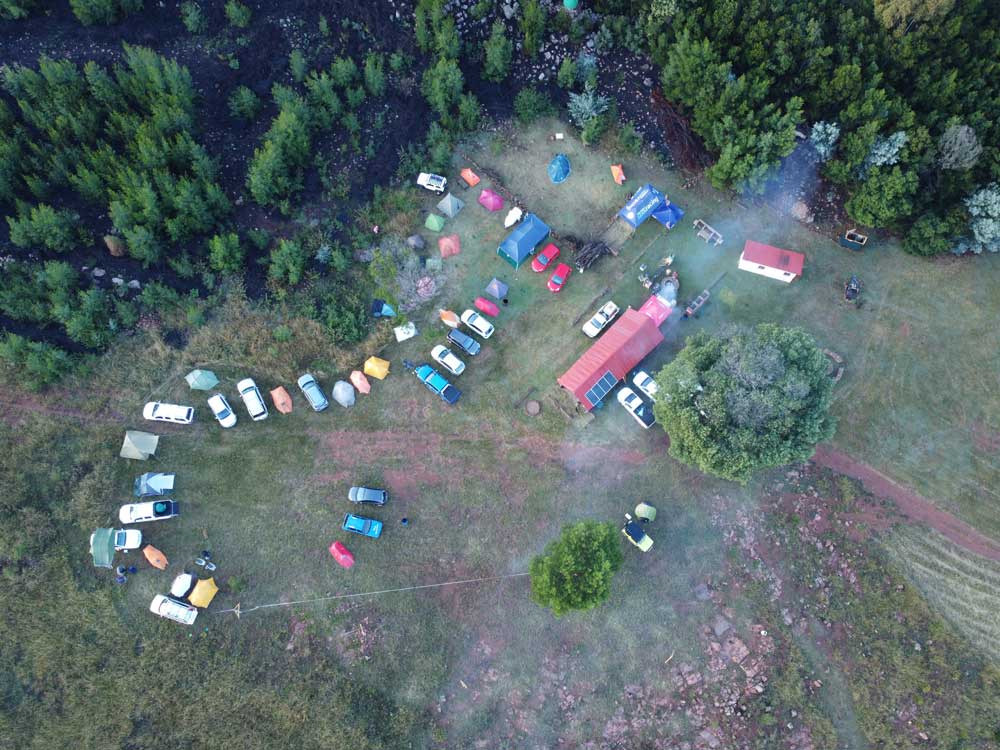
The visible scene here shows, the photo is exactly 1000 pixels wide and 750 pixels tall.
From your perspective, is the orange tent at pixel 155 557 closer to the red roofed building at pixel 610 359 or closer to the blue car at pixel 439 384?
the blue car at pixel 439 384

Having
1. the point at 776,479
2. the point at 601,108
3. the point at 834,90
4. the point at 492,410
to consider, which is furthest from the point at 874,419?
the point at 601,108

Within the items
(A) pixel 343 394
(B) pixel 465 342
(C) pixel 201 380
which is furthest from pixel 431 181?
(C) pixel 201 380

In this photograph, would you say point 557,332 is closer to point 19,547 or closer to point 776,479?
point 776,479

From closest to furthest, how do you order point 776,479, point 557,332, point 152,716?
point 152,716
point 776,479
point 557,332

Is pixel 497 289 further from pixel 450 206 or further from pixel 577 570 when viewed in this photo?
pixel 577 570

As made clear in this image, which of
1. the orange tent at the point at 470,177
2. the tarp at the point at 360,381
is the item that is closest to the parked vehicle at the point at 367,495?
the tarp at the point at 360,381
